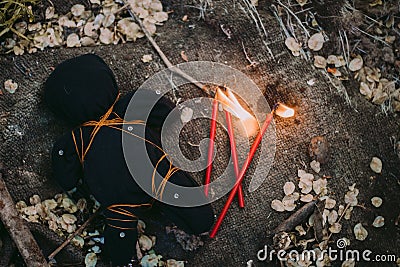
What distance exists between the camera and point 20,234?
183 cm

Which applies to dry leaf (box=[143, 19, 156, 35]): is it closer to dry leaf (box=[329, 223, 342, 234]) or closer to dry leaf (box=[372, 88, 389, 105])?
dry leaf (box=[372, 88, 389, 105])

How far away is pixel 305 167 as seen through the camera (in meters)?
1.96

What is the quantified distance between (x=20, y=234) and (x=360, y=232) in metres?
1.15

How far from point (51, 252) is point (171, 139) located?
0.56 meters

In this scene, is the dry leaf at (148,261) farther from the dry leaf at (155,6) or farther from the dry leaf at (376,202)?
the dry leaf at (155,6)

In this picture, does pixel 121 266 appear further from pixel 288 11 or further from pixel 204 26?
pixel 288 11

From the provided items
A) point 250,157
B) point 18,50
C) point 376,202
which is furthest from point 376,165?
point 18,50

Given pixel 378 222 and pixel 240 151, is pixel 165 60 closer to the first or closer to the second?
pixel 240 151

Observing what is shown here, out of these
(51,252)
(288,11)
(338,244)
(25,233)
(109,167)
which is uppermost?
(288,11)

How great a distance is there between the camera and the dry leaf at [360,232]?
1.98m

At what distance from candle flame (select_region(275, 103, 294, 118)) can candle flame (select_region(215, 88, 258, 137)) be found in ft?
0.28

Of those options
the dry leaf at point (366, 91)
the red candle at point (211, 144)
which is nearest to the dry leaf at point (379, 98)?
the dry leaf at point (366, 91)

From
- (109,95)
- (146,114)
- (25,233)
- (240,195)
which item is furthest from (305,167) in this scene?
(25,233)

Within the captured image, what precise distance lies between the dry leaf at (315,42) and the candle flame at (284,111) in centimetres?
28
